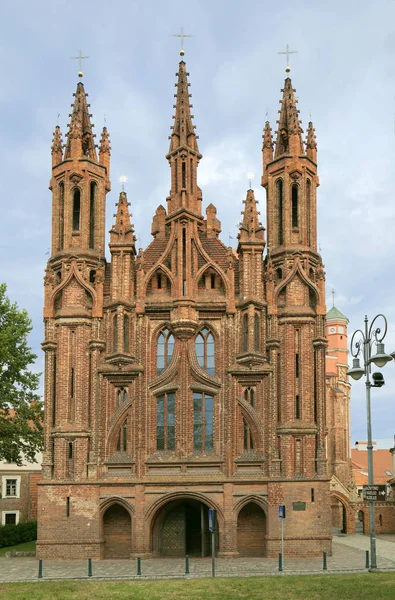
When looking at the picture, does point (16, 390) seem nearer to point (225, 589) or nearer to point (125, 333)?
point (125, 333)

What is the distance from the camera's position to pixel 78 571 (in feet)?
110

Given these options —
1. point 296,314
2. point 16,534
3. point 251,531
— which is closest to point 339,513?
point 16,534

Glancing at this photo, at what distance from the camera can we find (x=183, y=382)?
39.7 meters

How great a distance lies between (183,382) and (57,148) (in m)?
14.6

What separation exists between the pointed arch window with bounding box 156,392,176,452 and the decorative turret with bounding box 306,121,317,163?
1499 cm

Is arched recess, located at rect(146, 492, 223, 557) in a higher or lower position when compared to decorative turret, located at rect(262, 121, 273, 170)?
lower

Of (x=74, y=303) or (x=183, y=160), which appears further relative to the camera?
(x=183, y=160)

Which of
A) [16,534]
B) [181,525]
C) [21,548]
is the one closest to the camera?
[181,525]

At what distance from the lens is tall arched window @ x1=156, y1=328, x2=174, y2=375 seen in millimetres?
40406

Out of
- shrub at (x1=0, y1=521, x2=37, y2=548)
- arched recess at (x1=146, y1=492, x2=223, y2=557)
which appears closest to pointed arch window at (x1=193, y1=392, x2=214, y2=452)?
arched recess at (x1=146, y1=492, x2=223, y2=557)

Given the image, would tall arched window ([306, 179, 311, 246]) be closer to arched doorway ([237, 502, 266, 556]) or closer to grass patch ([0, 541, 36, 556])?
arched doorway ([237, 502, 266, 556])

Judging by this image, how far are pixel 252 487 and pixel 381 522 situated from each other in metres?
27.5

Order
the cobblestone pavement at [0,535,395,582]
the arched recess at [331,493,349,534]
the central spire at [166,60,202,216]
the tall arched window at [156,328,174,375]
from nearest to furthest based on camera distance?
1. the cobblestone pavement at [0,535,395,582]
2. the tall arched window at [156,328,174,375]
3. the central spire at [166,60,202,216]
4. the arched recess at [331,493,349,534]

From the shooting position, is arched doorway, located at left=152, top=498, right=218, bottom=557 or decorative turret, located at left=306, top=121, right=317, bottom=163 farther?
decorative turret, located at left=306, top=121, right=317, bottom=163
